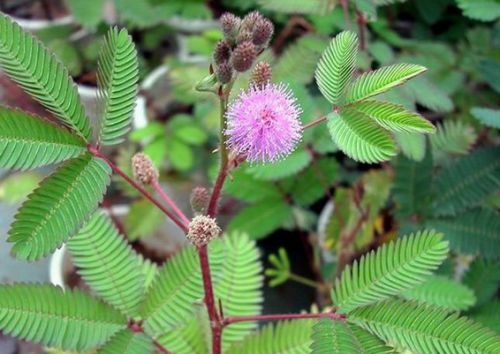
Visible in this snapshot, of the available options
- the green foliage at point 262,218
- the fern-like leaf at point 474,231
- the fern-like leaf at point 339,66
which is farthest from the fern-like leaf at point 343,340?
the green foliage at point 262,218

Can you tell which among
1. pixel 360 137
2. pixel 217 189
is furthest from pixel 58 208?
pixel 360 137

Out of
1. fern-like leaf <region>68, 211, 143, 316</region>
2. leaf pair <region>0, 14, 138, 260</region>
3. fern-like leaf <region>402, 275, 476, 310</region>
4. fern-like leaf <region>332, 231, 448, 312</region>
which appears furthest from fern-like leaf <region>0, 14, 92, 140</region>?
fern-like leaf <region>402, 275, 476, 310</region>

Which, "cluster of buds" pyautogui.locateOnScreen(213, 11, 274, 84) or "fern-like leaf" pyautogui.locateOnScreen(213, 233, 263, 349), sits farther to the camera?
"fern-like leaf" pyautogui.locateOnScreen(213, 233, 263, 349)

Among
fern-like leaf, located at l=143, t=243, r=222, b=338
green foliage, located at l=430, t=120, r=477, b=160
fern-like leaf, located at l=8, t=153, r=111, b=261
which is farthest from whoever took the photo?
green foliage, located at l=430, t=120, r=477, b=160

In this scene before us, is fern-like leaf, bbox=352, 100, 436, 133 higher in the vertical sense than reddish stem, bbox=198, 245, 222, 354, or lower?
higher

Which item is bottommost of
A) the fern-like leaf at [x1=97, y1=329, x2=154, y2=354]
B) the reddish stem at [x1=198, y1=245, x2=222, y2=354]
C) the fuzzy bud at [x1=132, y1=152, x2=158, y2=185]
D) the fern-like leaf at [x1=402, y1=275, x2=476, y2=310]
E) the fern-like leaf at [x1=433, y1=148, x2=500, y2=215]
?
the fern-like leaf at [x1=97, y1=329, x2=154, y2=354]

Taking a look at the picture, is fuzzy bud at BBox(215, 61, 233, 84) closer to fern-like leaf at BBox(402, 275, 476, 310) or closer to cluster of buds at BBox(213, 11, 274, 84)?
cluster of buds at BBox(213, 11, 274, 84)

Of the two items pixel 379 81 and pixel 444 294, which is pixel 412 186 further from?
pixel 379 81
